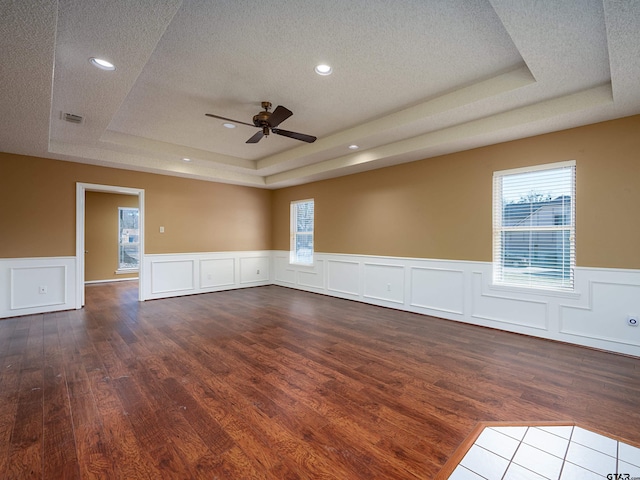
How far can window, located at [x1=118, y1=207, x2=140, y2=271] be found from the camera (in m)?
8.34

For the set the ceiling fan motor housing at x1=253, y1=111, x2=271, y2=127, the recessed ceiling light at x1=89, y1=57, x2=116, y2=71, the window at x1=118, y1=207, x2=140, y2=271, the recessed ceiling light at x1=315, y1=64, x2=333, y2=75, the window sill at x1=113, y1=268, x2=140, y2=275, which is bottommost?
the window sill at x1=113, y1=268, x2=140, y2=275

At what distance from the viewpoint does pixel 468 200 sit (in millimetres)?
4371

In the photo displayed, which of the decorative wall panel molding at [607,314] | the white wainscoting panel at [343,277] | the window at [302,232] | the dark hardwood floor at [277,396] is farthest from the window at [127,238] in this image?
the decorative wall panel molding at [607,314]

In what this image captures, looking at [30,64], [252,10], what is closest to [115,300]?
[30,64]

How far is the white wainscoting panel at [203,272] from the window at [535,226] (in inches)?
208

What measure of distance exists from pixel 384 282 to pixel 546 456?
147 inches

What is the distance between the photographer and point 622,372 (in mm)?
2791

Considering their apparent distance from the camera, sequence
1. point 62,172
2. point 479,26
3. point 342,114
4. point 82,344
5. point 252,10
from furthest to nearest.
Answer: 1. point 62,172
2. point 342,114
3. point 82,344
4. point 479,26
5. point 252,10

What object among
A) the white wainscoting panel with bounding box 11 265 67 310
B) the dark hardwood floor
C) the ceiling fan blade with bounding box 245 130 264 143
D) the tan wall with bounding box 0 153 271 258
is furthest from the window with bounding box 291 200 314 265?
the white wainscoting panel with bounding box 11 265 67 310

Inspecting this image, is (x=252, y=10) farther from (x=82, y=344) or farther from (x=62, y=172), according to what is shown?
(x=62, y=172)

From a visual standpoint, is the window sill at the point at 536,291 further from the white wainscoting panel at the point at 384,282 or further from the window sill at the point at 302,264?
the window sill at the point at 302,264

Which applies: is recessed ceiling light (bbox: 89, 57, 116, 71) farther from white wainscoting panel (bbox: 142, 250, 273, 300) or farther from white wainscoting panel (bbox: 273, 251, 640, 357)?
white wainscoting panel (bbox: 273, 251, 640, 357)

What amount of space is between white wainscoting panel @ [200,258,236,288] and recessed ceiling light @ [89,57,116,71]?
15.0 feet

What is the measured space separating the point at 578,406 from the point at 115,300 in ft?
22.5
